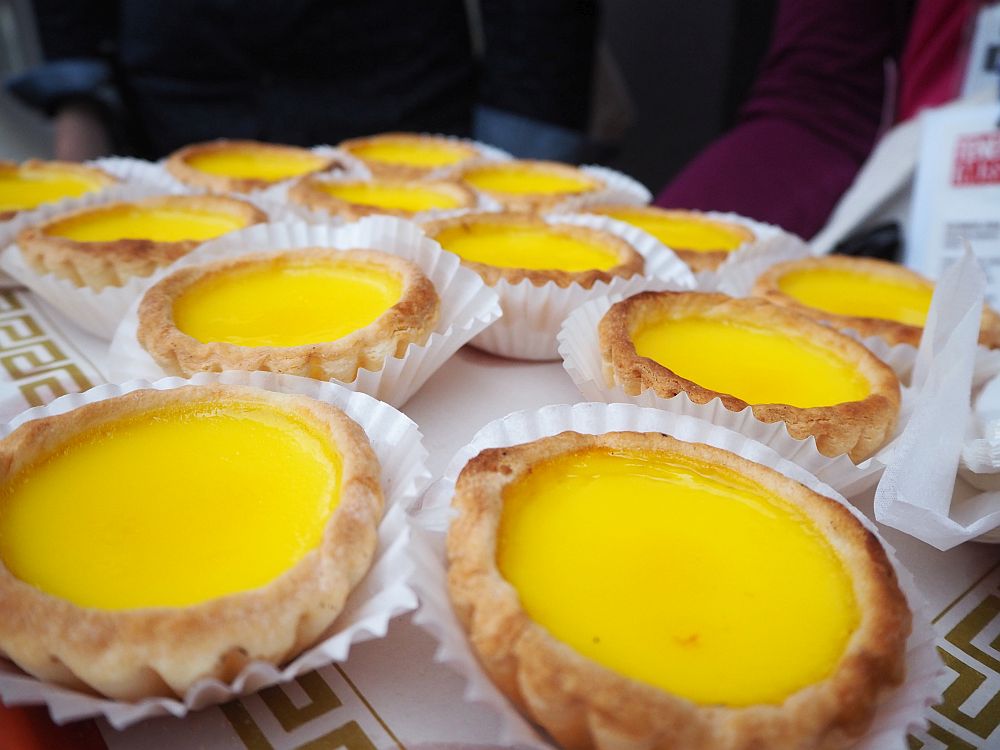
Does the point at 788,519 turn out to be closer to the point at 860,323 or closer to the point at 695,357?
the point at 695,357

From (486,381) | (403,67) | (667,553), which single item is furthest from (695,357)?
(403,67)

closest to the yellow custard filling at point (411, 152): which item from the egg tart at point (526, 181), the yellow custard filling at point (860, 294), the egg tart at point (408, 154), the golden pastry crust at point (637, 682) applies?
the egg tart at point (408, 154)

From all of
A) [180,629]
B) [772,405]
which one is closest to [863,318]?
[772,405]

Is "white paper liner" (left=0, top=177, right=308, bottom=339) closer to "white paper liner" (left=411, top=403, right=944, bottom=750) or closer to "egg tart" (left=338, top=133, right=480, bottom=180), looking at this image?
"egg tart" (left=338, top=133, right=480, bottom=180)

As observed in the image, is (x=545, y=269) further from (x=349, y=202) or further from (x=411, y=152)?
(x=411, y=152)

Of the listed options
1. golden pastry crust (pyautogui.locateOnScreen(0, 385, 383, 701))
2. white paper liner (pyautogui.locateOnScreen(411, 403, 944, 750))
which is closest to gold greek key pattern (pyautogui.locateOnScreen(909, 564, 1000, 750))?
white paper liner (pyautogui.locateOnScreen(411, 403, 944, 750))
